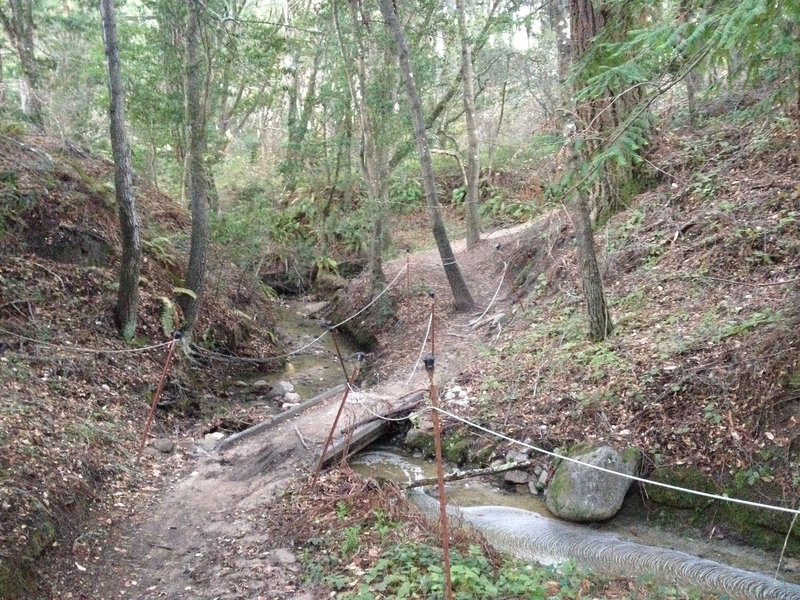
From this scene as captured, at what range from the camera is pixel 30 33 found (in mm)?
15266

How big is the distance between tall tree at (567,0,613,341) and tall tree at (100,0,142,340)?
612cm

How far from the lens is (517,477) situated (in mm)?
6953

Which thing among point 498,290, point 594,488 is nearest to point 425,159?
point 498,290

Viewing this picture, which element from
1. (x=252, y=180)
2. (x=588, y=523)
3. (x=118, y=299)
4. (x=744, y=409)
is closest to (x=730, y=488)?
(x=744, y=409)

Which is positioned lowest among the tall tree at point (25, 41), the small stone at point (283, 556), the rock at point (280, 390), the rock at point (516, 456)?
the small stone at point (283, 556)

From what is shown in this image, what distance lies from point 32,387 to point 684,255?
29.1 ft

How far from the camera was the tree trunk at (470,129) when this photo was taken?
50.8 feet

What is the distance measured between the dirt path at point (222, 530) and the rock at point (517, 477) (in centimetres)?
210

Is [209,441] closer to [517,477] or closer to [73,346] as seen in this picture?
[73,346]

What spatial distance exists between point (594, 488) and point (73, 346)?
23.3 ft

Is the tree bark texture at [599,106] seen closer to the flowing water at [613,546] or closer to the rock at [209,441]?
the flowing water at [613,546]

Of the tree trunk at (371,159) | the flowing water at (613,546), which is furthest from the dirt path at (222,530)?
the tree trunk at (371,159)

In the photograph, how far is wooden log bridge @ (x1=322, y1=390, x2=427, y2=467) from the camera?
7262 mm

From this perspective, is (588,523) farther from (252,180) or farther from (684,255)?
(252,180)
